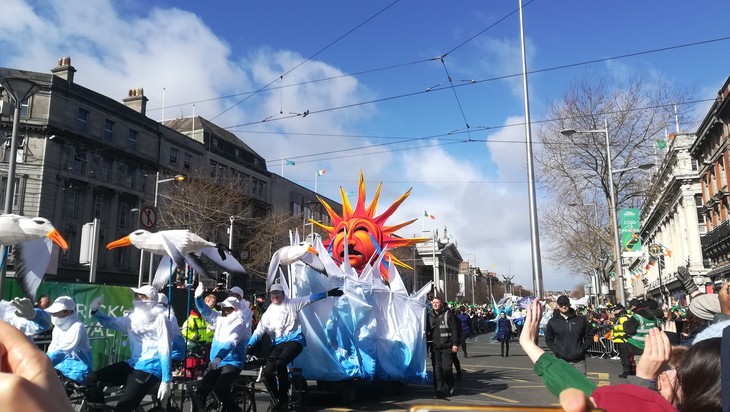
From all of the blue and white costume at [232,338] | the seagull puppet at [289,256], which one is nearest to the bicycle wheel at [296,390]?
the seagull puppet at [289,256]

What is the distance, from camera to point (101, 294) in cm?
1207

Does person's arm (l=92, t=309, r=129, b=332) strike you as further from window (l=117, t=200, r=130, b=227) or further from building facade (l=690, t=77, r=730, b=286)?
building facade (l=690, t=77, r=730, b=286)

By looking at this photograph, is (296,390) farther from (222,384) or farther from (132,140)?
(132,140)

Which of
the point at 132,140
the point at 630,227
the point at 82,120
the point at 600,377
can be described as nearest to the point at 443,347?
the point at 600,377

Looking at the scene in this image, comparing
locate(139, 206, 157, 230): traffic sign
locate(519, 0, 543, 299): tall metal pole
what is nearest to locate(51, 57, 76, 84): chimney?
locate(139, 206, 157, 230): traffic sign

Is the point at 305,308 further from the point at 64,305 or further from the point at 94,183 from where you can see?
the point at 94,183

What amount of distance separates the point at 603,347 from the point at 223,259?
58.0ft

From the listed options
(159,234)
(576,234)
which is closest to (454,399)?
(159,234)

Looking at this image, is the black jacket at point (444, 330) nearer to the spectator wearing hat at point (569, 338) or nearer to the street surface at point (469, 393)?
the street surface at point (469, 393)

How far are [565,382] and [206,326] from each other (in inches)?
390

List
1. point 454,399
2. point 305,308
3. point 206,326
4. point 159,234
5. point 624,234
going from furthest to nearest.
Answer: point 624,234, point 206,326, point 454,399, point 305,308, point 159,234

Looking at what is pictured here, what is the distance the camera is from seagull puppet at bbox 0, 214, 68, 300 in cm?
602

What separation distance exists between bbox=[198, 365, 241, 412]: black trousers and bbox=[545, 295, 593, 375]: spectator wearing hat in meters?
4.57

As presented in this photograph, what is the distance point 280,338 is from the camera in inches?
315
